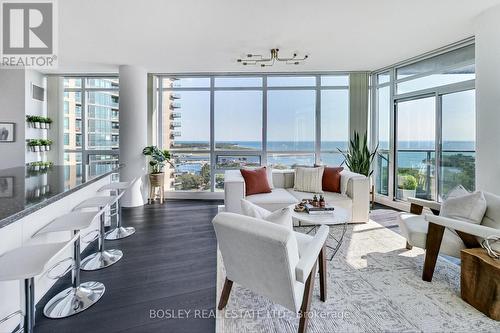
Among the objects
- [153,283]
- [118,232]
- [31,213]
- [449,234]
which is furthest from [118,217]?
[449,234]

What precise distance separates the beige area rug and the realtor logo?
3.91m

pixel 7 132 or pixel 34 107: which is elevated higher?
pixel 34 107

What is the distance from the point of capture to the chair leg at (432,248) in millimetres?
2475

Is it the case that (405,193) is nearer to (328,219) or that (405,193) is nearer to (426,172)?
(426,172)

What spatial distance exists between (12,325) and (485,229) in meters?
3.73

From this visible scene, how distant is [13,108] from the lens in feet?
18.4

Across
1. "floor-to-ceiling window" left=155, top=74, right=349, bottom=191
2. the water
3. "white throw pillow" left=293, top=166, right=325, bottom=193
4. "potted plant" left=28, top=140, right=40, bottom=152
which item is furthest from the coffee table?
"potted plant" left=28, top=140, right=40, bottom=152

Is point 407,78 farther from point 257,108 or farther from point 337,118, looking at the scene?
point 257,108

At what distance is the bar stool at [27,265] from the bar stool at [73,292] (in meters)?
0.37

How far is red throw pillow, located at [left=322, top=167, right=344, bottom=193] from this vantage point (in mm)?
4570

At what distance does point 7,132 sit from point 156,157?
3258 millimetres

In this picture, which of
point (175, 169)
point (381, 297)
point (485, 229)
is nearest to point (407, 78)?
point (485, 229)

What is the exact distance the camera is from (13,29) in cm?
368

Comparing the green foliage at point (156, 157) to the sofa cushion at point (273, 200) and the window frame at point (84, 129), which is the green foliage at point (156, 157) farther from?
the sofa cushion at point (273, 200)
